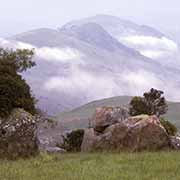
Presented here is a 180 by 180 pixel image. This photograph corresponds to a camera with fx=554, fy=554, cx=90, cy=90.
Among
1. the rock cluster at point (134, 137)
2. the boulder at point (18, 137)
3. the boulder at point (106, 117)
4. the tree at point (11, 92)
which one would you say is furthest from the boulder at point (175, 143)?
the boulder at point (18, 137)

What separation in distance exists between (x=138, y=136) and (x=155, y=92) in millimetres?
20219

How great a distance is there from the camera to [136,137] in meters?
27.2

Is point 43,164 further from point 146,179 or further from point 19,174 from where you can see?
point 146,179

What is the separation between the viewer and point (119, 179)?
49.3 feet

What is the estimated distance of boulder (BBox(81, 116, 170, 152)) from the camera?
2706 centimetres

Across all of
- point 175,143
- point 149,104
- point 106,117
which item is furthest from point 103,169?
point 149,104

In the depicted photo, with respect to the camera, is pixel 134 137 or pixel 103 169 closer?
pixel 103 169

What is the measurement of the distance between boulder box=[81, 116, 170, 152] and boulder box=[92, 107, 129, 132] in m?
3.62

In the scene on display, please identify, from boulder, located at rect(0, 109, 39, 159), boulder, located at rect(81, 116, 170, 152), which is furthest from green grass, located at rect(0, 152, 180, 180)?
boulder, located at rect(81, 116, 170, 152)

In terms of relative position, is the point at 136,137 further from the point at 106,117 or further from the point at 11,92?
the point at 11,92

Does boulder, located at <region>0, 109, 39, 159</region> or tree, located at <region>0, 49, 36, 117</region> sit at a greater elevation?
tree, located at <region>0, 49, 36, 117</region>

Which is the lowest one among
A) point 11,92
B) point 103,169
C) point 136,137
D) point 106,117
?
point 103,169

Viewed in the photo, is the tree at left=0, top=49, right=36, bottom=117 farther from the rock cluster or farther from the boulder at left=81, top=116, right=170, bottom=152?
the boulder at left=81, top=116, right=170, bottom=152

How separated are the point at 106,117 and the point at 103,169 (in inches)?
600
